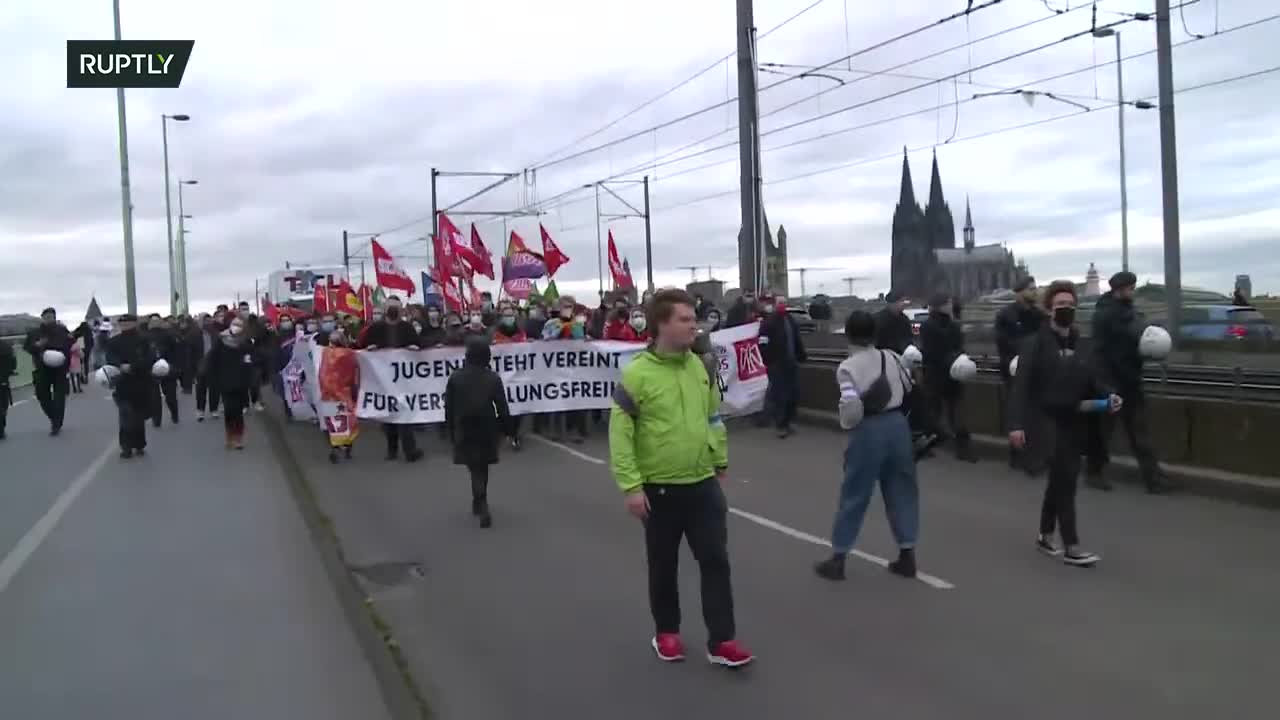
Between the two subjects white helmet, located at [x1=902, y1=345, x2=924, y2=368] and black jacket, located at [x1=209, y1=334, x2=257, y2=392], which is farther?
black jacket, located at [x1=209, y1=334, x2=257, y2=392]

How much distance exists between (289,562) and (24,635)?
6.64ft

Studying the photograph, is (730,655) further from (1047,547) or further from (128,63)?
(128,63)

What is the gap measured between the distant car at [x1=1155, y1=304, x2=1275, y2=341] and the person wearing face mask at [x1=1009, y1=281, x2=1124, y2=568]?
9563mm

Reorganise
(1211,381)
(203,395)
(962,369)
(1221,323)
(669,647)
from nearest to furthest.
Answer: (669,647)
(962,369)
(1211,381)
(1221,323)
(203,395)

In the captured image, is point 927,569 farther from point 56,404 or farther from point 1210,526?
point 56,404

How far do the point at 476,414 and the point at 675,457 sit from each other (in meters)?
4.49

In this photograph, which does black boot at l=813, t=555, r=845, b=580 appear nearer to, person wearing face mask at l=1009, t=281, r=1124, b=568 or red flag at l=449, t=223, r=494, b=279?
person wearing face mask at l=1009, t=281, r=1124, b=568

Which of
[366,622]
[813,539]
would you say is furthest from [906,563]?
[366,622]

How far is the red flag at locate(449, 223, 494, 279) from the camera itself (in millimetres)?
27344

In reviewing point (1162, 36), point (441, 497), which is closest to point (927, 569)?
point (441, 497)

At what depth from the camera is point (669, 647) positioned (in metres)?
5.67

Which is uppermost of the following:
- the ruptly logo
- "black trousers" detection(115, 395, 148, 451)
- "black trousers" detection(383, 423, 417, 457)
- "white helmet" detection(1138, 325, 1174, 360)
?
the ruptly logo

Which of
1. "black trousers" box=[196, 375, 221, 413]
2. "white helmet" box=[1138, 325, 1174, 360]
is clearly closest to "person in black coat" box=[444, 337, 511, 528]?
"white helmet" box=[1138, 325, 1174, 360]

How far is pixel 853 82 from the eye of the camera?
65.6 ft
